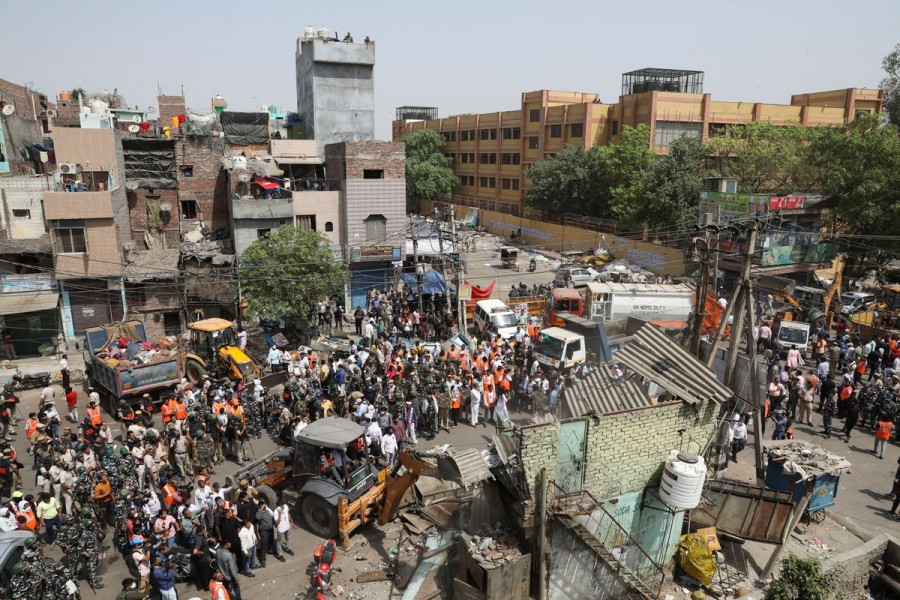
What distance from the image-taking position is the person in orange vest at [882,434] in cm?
1445

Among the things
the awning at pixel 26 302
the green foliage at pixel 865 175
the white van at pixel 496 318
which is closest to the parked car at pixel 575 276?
the white van at pixel 496 318

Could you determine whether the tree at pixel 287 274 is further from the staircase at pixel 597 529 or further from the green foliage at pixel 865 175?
the green foliage at pixel 865 175

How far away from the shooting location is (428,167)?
64062mm

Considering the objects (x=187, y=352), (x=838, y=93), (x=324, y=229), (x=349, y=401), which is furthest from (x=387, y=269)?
(x=838, y=93)

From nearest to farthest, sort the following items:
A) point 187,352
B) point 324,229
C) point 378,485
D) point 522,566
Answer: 1. point 522,566
2. point 378,485
3. point 187,352
4. point 324,229

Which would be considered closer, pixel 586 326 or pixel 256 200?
pixel 586 326

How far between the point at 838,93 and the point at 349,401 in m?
54.4

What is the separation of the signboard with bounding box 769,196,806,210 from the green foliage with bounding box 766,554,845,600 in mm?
25846

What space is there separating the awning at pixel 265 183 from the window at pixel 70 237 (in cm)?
826

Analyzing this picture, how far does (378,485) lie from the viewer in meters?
11.7

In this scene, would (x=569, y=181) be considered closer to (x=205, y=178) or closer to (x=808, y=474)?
(x=205, y=178)

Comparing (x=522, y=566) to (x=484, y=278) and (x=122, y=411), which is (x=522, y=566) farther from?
(x=484, y=278)

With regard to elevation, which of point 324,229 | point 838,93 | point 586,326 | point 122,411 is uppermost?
point 838,93

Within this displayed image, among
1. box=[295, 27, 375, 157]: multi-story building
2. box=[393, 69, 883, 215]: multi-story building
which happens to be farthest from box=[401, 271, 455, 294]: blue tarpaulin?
box=[393, 69, 883, 215]: multi-story building
